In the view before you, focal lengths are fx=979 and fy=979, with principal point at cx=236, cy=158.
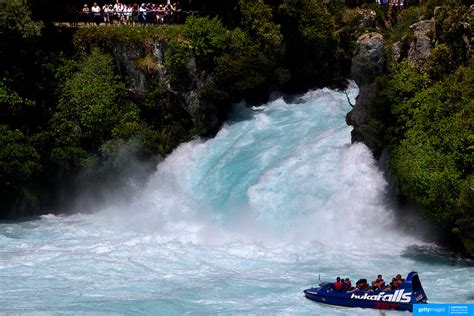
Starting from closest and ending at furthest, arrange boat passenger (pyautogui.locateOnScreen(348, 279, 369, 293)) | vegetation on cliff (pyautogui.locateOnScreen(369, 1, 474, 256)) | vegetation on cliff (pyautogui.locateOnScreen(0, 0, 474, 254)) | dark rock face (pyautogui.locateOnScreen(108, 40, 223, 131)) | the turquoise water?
boat passenger (pyautogui.locateOnScreen(348, 279, 369, 293)) < the turquoise water < vegetation on cliff (pyautogui.locateOnScreen(369, 1, 474, 256)) < vegetation on cliff (pyautogui.locateOnScreen(0, 0, 474, 254)) < dark rock face (pyautogui.locateOnScreen(108, 40, 223, 131))

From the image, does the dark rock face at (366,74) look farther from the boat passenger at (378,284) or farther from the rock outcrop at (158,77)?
the boat passenger at (378,284)

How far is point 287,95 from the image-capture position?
54.0m

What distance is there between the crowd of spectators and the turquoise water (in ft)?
22.5

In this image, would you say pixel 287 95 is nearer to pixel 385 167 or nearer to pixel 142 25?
pixel 142 25

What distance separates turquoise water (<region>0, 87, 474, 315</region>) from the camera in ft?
111

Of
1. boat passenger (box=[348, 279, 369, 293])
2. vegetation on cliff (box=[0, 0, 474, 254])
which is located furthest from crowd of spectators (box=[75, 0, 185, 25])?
boat passenger (box=[348, 279, 369, 293])

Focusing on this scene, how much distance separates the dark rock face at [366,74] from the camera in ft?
138

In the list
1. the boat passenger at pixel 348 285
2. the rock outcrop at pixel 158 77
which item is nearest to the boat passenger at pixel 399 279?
the boat passenger at pixel 348 285

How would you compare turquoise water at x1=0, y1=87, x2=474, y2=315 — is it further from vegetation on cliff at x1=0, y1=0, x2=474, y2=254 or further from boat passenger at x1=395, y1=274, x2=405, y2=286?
vegetation on cliff at x1=0, y1=0, x2=474, y2=254

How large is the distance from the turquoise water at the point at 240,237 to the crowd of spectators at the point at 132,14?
687 cm

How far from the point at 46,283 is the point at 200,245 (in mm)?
7213

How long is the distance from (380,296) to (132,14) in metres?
26.5
